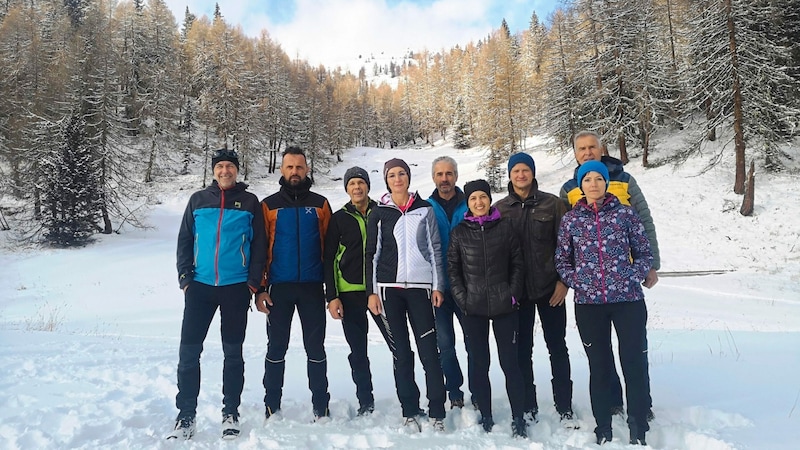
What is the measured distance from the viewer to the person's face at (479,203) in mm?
3521

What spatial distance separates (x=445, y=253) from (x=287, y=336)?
1686 millimetres

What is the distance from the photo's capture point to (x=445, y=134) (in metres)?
71.7

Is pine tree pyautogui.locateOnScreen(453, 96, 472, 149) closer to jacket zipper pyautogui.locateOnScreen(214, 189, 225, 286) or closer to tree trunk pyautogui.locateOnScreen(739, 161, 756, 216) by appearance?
tree trunk pyautogui.locateOnScreen(739, 161, 756, 216)

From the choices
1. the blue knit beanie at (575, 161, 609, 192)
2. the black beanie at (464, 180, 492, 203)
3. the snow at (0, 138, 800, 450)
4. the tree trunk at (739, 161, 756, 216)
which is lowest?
the snow at (0, 138, 800, 450)

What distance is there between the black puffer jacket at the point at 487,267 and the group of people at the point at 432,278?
0.01 metres

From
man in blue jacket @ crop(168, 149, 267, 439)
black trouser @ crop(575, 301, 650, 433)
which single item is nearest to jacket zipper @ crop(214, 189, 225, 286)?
man in blue jacket @ crop(168, 149, 267, 439)

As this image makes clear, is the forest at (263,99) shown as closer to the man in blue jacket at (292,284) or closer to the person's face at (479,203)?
the person's face at (479,203)

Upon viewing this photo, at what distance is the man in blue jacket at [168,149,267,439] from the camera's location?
12.2 feet

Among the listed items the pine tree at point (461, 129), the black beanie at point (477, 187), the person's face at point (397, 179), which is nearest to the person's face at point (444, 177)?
the person's face at point (397, 179)

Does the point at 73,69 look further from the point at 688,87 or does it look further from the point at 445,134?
the point at 445,134

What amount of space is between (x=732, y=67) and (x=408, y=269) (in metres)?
19.5

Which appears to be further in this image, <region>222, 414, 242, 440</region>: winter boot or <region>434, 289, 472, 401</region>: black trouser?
<region>434, 289, 472, 401</region>: black trouser

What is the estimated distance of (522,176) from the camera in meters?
3.77

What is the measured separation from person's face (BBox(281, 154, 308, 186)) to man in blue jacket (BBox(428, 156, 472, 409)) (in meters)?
1.31
